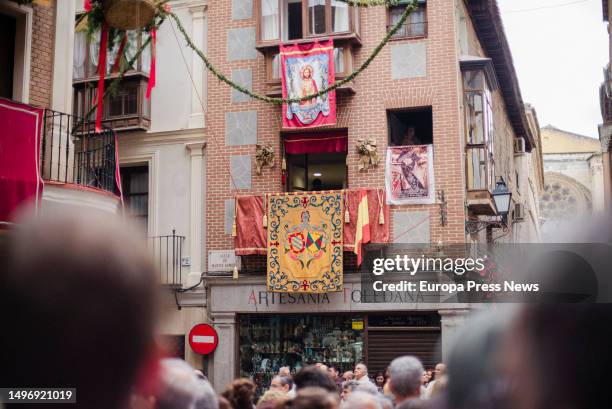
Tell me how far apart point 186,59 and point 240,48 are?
5.09ft

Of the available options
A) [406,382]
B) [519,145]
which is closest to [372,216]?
[406,382]

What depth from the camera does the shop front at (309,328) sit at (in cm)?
1759

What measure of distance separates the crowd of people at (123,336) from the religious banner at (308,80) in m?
17.0

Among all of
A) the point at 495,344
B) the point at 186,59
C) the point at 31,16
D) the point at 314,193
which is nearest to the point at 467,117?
the point at 314,193

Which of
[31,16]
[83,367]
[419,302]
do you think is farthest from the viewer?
[419,302]

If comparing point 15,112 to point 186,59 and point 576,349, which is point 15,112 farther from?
point 576,349

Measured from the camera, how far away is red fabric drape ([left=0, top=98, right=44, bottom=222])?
36.3 ft

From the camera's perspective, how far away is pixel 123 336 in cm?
129

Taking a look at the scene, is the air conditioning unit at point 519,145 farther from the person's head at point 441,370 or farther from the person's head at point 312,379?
the person's head at point 312,379

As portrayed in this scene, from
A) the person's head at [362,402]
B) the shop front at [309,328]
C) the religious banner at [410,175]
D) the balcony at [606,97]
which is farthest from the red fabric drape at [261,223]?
the person's head at [362,402]

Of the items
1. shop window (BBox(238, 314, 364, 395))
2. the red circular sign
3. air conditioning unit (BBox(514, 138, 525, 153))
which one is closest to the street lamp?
shop window (BBox(238, 314, 364, 395))

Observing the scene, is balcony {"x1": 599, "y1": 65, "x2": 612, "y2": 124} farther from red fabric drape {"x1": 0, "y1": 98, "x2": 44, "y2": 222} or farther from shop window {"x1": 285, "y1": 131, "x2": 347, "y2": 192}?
red fabric drape {"x1": 0, "y1": 98, "x2": 44, "y2": 222}

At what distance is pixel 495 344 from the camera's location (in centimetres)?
138

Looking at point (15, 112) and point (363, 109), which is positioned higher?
point (363, 109)
